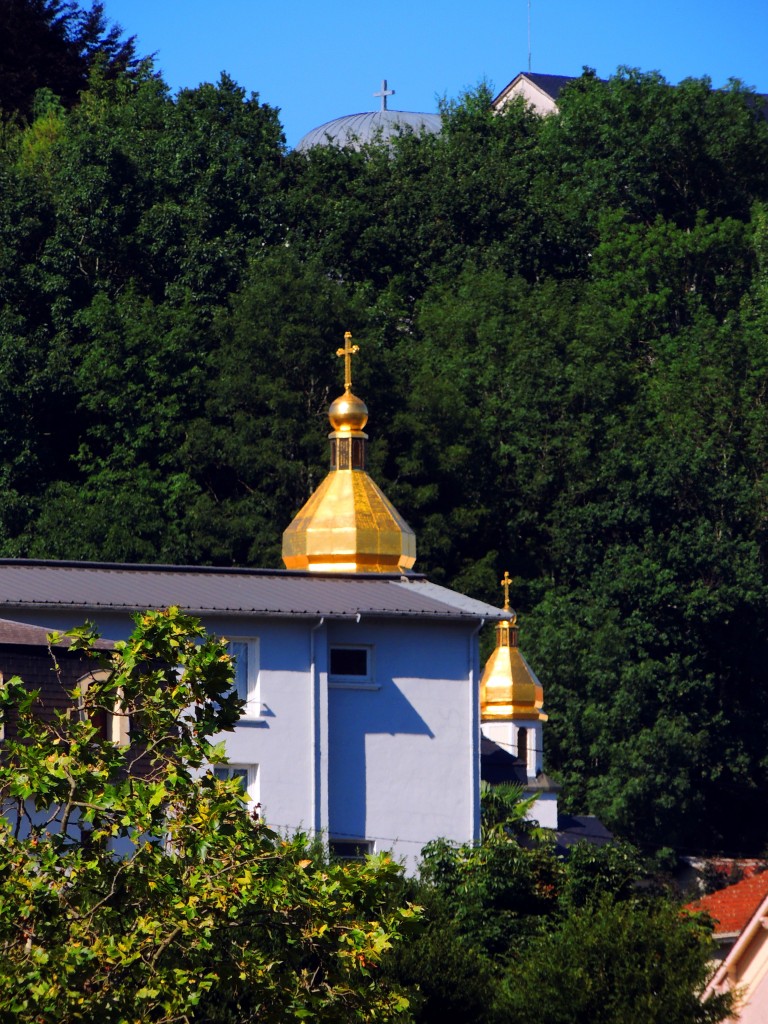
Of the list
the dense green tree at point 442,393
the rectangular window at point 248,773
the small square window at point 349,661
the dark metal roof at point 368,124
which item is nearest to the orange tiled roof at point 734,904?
the small square window at point 349,661

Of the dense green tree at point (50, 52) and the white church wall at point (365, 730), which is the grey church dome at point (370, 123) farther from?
the white church wall at point (365, 730)

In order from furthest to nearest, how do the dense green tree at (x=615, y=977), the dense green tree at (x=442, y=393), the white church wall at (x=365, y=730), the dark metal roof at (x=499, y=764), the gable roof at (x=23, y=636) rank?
the dense green tree at (x=442, y=393) < the dark metal roof at (x=499, y=764) < the white church wall at (x=365, y=730) < the gable roof at (x=23, y=636) < the dense green tree at (x=615, y=977)

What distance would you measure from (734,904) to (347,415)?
1523 cm

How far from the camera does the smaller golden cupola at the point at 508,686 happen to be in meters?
52.8

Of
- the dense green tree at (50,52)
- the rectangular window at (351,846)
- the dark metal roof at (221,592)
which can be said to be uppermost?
the dense green tree at (50,52)

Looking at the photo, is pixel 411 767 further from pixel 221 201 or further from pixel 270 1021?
pixel 221 201

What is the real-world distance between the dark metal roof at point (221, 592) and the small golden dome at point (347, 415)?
348 inches

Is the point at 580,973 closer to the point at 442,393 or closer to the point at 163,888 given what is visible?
the point at 163,888

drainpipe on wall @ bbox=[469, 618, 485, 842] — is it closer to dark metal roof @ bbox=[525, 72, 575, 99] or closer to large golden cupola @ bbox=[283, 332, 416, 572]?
large golden cupola @ bbox=[283, 332, 416, 572]

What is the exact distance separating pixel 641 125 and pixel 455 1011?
5220cm

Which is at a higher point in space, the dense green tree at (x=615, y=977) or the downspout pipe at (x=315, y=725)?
the downspout pipe at (x=315, y=725)

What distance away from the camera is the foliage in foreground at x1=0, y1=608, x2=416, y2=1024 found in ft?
56.6

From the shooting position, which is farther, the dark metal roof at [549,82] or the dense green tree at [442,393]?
the dark metal roof at [549,82]

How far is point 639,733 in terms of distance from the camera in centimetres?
5550
